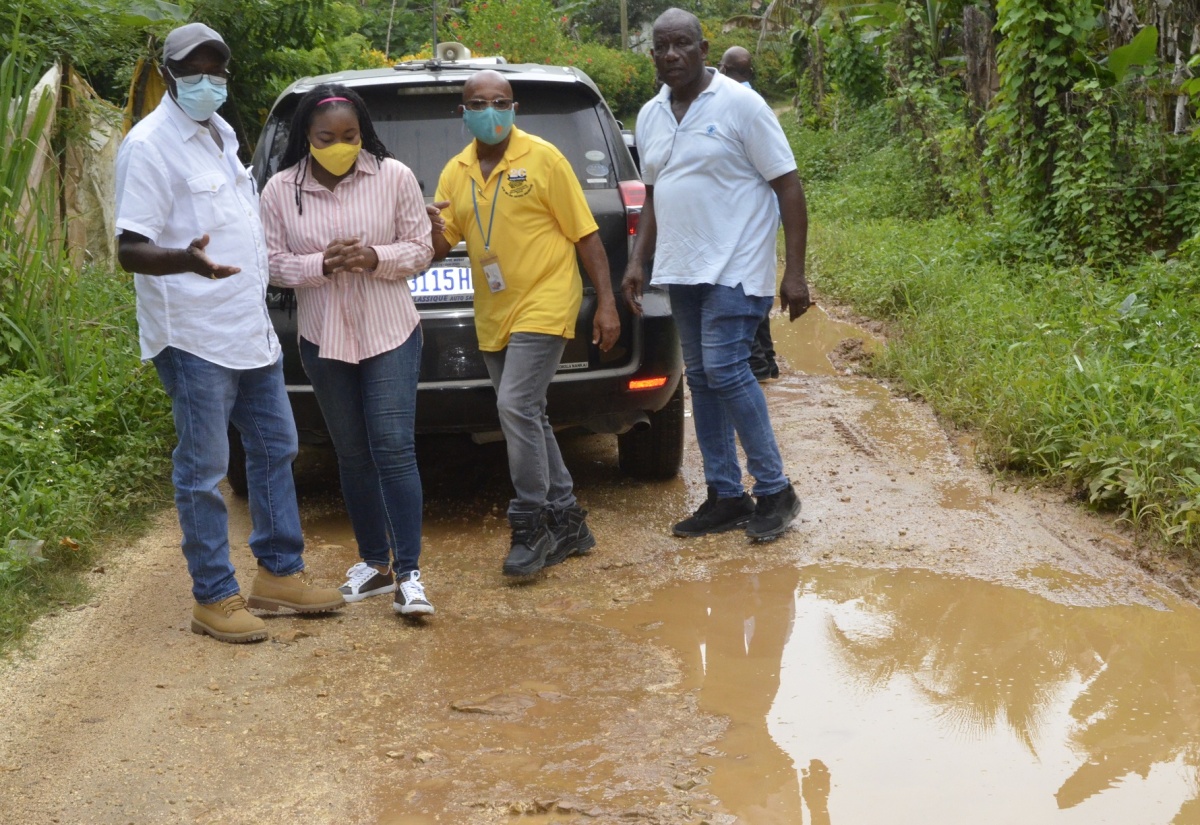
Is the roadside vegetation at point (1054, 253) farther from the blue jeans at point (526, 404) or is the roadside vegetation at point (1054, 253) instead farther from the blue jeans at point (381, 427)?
the blue jeans at point (381, 427)

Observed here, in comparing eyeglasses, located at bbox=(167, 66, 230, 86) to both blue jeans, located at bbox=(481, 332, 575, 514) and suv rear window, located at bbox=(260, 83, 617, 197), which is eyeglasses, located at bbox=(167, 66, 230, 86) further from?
blue jeans, located at bbox=(481, 332, 575, 514)

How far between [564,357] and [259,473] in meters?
1.26

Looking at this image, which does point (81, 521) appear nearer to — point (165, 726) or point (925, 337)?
point (165, 726)

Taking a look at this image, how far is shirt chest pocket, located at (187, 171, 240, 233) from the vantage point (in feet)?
12.8

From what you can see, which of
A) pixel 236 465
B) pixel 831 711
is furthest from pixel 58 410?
pixel 831 711

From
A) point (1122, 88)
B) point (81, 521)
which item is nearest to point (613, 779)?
point (81, 521)

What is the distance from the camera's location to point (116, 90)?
9367 mm

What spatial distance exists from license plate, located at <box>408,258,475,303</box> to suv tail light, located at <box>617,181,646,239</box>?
65 centimetres

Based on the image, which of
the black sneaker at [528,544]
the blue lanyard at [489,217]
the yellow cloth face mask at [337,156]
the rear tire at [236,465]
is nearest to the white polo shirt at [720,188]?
the blue lanyard at [489,217]

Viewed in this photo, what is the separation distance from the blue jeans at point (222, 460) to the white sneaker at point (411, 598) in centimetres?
39

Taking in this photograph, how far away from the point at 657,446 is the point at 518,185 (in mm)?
1696

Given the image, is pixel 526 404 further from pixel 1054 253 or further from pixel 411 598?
pixel 1054 253

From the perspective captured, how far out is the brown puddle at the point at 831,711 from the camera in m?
3.02

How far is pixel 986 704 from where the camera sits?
3516mm
